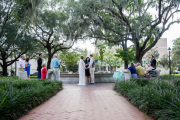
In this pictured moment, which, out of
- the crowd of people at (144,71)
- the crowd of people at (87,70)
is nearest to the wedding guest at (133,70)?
the crowd of people at (144,71)

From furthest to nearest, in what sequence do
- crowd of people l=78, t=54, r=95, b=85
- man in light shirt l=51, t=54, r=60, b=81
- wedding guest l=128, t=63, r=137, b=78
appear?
1. crowd of people l=78, t=54, r=95, b=85
2. wedding guest l=128, t=63, r=137, b=78
3. man in light shirt l=51, t=54, r=60, b=81

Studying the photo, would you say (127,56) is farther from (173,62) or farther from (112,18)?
(173,62)

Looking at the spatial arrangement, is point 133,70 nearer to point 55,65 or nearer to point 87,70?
point 87,70

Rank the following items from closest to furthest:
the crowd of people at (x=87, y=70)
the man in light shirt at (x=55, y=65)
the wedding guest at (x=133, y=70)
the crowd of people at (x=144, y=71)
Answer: the man in light shirt at (x=55, y=65) < the wedding guest at (x=133, y=70) < the crowd of people at (x=144, y=71) < the crowd of people at (x=87, y=70)

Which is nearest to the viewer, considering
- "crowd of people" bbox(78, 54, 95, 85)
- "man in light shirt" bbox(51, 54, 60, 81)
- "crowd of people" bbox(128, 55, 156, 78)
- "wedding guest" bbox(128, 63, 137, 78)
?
"man in light shirt" bbox(51, 54, 60, 81)

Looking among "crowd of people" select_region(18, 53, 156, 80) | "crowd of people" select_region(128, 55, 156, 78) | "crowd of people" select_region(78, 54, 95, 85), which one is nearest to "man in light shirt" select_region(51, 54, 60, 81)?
"crowd of people" select_region(18, 53, 156, 80)

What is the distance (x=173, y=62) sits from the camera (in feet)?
134

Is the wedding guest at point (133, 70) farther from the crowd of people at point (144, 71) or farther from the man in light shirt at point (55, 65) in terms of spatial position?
the man in light shirt at point (55, 65)

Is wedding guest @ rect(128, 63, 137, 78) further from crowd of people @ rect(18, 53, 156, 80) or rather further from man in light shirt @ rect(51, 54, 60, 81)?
man in light shirt @ rect(51, 54, 60, 81)

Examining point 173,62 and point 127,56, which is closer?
point 127,56

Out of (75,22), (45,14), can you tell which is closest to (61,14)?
(45,14)

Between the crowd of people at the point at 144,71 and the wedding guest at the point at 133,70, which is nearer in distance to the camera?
the wedding guest at the point at 133,70

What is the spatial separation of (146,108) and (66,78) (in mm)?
10083

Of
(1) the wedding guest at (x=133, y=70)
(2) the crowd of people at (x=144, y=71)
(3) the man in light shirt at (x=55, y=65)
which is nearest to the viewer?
(3) the man in light shirt at (x=55, y=65)
